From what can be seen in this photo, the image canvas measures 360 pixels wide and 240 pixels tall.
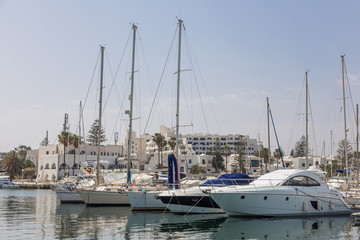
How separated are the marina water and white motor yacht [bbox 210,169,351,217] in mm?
641

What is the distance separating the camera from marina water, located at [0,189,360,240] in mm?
21547

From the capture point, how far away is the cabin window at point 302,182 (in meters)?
28.1

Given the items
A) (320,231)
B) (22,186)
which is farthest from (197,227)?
(22,186)

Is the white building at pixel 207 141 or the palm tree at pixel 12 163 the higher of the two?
the white building at pixel 207 141

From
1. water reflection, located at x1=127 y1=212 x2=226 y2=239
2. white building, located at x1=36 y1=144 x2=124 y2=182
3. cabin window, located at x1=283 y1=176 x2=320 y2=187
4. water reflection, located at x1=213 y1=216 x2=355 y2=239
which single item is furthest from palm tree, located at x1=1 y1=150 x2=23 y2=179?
cabin window, located at x1=283 y1=176 x2=320 y2=187

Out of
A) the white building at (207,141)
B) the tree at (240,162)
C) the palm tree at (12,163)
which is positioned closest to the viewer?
the tree at (240,162)

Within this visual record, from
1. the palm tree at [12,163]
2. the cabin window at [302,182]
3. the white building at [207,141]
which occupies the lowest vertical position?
the cabin window at [302,182]

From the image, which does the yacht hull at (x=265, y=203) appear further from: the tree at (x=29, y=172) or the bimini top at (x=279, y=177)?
the tree at (x=29, y=172)

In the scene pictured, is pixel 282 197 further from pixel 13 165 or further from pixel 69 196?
pixel 13 165

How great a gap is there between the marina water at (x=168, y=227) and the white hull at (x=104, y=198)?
16.2 ft

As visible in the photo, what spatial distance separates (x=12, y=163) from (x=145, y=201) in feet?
301

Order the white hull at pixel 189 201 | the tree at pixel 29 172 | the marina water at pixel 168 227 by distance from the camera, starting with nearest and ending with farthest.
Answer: the marina water at pixel 168 227 → the white hull at pixel 189 201 → the tree at pixel 29 172

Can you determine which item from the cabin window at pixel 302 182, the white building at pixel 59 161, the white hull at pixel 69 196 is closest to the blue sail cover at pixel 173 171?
the cabin window at pixel 302 182

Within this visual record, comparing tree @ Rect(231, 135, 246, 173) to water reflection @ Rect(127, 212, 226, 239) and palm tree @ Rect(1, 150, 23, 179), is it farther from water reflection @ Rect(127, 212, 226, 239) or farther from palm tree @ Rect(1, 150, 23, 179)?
water reflection @ Rect(127, 212, 226, 239)
